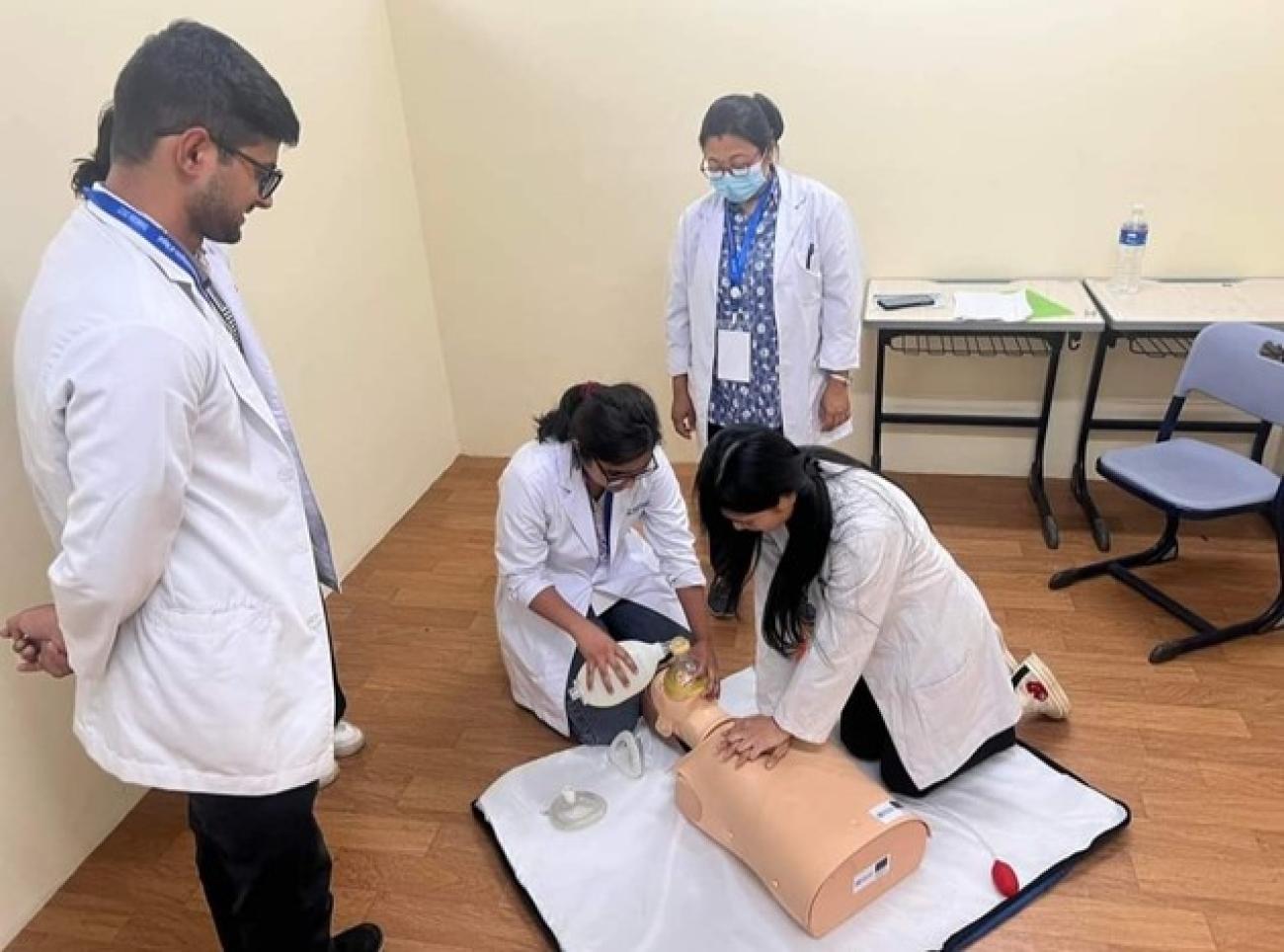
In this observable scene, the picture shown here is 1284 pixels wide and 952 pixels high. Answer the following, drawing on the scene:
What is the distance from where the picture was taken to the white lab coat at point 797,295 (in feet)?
7.21

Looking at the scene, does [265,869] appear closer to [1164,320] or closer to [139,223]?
[139,223]

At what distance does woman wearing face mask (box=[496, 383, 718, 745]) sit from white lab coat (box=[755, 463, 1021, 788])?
0.31 metres

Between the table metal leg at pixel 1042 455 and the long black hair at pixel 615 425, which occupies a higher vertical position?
the long black hair at pixel 615 425

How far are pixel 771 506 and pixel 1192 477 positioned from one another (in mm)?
1433

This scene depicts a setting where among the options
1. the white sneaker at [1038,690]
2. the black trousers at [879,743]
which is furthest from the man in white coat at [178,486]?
the white sneaker at [1038,690]

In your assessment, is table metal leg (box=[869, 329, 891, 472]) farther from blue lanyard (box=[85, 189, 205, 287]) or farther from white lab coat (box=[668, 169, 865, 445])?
blue lanyard (box=[85, 189, 205, 287])

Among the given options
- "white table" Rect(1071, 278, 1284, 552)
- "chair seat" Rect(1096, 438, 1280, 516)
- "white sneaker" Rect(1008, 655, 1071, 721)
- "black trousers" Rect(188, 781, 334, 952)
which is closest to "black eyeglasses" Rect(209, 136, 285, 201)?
"black trousers" Rect(188, 781, 334, 952)

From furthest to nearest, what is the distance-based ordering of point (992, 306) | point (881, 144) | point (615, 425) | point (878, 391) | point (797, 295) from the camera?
point (878, 391) < point (881, 144) < point (992, 306) < point (797, 295) < point (615, 425)

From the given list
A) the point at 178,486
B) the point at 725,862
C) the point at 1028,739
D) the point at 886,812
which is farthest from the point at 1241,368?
the point at 178,486

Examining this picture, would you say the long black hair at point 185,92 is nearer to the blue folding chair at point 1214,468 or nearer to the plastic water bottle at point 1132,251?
the blue folding chair at point 1214,468

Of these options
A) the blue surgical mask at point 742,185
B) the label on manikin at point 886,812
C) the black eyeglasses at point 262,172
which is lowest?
the label on manikin at point 886,812

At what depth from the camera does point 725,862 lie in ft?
5.57

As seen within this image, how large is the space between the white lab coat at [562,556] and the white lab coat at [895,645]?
0.39 meters

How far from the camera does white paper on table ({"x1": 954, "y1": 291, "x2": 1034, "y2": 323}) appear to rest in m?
2.51
